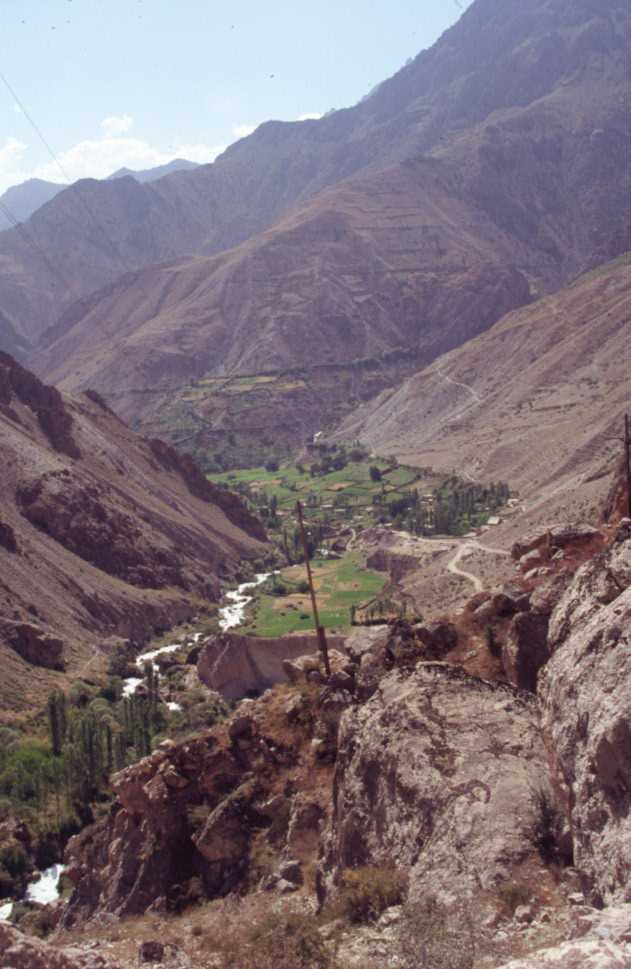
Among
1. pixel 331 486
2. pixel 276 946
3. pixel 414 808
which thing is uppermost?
pixel 331 486

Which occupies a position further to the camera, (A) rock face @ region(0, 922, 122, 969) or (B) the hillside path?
(B) the hillside path

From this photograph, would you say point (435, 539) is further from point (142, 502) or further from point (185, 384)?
point (185, 384)

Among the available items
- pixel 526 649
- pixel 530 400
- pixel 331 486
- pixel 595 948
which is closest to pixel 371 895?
pixel 595 948

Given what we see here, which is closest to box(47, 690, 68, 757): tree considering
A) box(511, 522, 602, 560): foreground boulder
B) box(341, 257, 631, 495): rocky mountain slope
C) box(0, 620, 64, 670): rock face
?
box(0, 620, 64, 670): rock face

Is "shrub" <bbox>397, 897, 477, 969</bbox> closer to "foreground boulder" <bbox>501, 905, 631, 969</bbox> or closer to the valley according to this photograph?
the valley

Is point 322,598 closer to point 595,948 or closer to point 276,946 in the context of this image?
point 276,946
